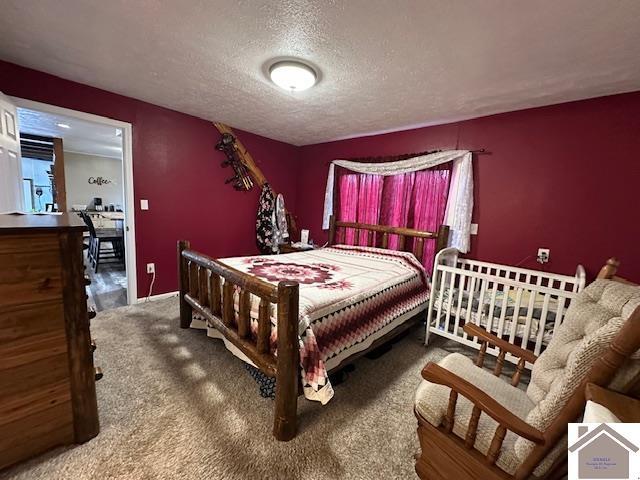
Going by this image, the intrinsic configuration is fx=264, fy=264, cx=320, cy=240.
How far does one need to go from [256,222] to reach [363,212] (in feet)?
5.63

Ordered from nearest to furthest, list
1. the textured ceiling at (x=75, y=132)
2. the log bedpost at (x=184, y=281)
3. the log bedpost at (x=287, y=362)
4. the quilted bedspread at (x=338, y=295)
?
1. the log bedpost at (x=287, y=362)
2. the quilted bedspread at (x=338, y=295)
3. the log bedpost at (x=184, y=281)
4. the textured ceiling at (x=75, y=132)

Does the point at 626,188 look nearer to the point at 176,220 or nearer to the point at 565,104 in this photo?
the point at 565,104

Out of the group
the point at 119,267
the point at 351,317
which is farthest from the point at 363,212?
the point at 119,267

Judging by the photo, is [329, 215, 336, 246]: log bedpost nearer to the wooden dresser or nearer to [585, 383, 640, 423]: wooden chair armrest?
the wooden dresser

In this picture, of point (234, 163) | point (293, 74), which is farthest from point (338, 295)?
point (234, 163)

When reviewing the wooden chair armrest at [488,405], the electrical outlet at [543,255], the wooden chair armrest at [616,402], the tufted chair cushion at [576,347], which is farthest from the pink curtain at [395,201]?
the wooden chair armrest at [616,402]

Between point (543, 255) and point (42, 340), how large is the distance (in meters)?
3.69

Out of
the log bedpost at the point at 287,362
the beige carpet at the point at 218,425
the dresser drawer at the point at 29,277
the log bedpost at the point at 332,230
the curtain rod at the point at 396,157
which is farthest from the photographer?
the log bedpost at the point at 332,230

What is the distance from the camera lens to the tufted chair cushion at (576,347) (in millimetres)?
875

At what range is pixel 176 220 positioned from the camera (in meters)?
3.42

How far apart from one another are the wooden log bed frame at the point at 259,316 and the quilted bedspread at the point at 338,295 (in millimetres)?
84

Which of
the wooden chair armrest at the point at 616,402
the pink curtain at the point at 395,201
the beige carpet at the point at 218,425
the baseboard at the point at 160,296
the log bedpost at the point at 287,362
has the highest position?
the pink curtain at the point at 395,201

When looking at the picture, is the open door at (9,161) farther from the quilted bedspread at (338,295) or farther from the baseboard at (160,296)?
the quilted bedspread at (338,295)

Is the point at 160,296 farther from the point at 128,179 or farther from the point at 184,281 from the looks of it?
the point at 128,179
